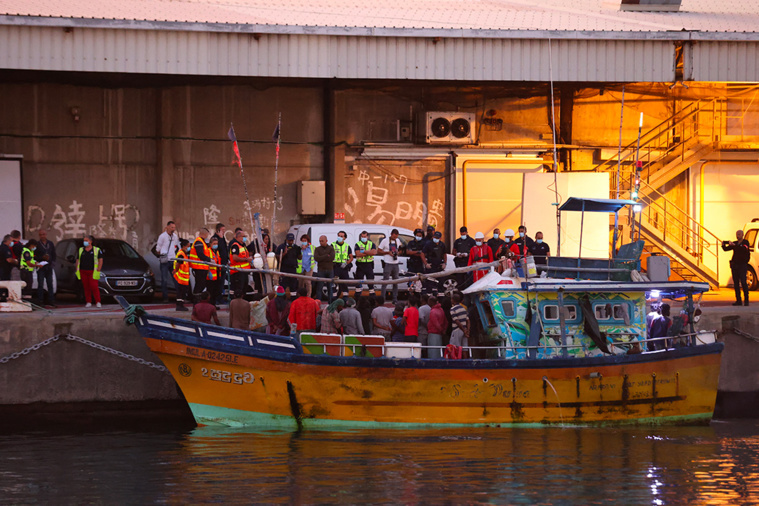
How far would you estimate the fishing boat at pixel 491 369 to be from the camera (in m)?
16.4

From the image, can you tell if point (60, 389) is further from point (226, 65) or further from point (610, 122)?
point (610, 122)

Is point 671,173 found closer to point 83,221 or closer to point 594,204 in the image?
point 594,204

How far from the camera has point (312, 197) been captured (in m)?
27.2

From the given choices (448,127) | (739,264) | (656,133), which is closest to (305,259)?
(448,127)

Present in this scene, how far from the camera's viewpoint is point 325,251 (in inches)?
829

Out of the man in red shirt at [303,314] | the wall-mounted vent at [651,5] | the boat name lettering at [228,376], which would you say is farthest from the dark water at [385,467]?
the wall-mounted vent at [651,5]

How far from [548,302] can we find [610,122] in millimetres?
12778

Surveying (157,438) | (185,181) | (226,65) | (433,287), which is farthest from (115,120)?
(157,438)

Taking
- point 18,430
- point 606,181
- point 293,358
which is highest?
point 606,181

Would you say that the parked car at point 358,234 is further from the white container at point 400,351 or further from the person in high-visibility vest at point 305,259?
the white container at point 400,351

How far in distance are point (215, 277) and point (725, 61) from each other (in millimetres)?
13635

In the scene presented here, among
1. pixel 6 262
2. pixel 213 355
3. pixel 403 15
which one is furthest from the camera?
pixel 403 15

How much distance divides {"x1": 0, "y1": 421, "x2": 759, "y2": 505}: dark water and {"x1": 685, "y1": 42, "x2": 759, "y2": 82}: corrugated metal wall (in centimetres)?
1082

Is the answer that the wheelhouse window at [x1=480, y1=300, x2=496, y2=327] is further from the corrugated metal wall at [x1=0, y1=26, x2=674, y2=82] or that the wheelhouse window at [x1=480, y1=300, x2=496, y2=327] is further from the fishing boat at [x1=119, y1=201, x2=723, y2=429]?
the corrugated metal wall at [x1=0, y1=26, x2=674, y2=82]
